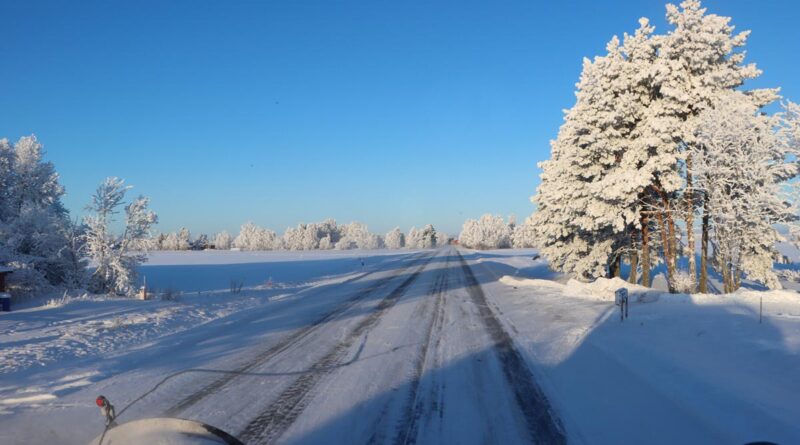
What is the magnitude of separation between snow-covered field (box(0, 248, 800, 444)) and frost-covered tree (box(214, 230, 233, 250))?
185106 millimetres

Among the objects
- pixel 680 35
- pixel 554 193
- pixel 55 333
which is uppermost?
pixel 680 35

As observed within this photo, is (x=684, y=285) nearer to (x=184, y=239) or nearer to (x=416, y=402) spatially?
(x=416, y=402)

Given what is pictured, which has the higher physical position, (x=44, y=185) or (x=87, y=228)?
(x=44, y=185)

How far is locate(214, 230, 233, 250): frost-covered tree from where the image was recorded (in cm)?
18850

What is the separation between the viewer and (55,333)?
1059cm

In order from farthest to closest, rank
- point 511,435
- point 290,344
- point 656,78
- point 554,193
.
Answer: point 554,193 < point 656,78 < point 290,344 < point 511,435

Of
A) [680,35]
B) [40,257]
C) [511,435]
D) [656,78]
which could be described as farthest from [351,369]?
[40,257]

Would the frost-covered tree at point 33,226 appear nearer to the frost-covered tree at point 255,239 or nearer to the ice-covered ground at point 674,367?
the ice-covered ground at point 674,367

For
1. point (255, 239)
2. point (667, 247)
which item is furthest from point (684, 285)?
point (255, 239)

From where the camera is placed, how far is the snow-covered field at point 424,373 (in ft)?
17.1

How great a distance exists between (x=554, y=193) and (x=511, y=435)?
16.5 meters

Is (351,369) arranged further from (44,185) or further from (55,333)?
(44,185)

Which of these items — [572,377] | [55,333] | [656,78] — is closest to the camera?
[572,377]

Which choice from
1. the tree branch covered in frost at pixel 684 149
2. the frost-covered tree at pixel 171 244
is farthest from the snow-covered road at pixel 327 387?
the frost-covered tree at pixel 171 244
